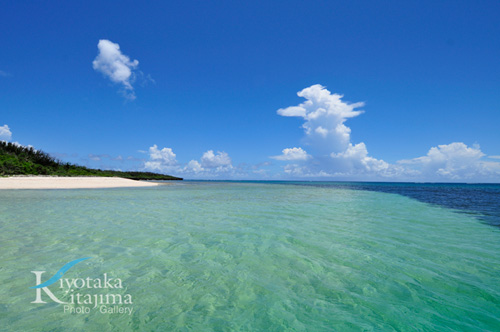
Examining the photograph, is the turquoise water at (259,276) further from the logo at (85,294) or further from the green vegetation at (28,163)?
the green vegetation at (28,163)

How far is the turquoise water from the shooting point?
3840 millimetres

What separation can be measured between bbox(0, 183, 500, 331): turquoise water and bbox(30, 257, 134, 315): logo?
0.07 meters

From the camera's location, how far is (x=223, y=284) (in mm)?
5109

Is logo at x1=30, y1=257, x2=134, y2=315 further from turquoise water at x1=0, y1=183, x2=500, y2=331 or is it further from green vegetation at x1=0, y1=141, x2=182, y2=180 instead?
green vegetation at x1=0, y1=141, x2=182, y2=180

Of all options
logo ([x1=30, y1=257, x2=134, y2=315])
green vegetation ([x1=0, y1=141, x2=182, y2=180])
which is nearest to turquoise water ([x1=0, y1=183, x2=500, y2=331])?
logo ([x1=30, y1=257, x2=134, y2=315])

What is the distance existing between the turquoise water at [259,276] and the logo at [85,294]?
0.24 ft

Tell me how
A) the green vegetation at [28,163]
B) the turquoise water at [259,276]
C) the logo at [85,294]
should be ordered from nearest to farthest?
the turquoise water at [259,276], the logo at [85,294], the green vegetation at [28,163]

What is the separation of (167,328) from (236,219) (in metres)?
9.28

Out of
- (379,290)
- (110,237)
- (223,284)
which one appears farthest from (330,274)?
(110,237)

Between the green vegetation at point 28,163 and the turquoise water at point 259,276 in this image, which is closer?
the turquoise water at point 259,276

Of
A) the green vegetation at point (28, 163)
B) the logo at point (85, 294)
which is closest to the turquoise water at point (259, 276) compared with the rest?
the logo at point (85, 294)

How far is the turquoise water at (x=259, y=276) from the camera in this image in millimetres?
3840

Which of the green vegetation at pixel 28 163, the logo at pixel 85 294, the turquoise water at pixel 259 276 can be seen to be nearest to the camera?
the turquoise water at pixel 259 276

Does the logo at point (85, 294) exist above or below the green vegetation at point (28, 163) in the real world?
below
